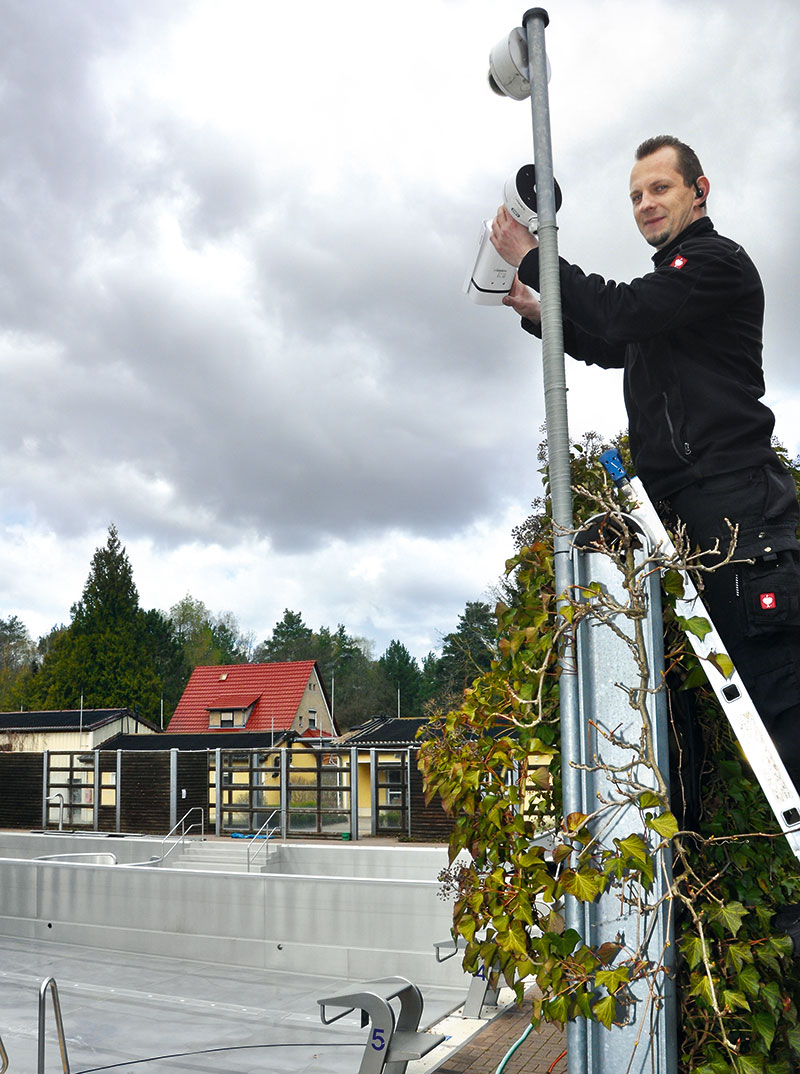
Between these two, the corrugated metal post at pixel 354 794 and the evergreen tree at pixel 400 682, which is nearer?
the corrugated metal post at pixel 354 794

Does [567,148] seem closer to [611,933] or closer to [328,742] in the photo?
[611,933]

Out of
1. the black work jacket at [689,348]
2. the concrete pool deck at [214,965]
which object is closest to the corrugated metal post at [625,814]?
the black work jacket at [689,348]

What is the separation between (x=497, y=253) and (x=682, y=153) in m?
0.55

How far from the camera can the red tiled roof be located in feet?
136

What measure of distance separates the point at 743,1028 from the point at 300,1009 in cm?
1000

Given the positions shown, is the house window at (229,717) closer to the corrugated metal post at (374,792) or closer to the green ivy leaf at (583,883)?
the corrugated metal post at (374,792)

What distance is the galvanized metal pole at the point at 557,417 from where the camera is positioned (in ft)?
→ 7.54

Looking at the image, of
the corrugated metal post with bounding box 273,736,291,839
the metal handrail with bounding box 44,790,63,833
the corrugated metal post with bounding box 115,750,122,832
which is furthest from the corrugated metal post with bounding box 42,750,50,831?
the corrugated metal post with bounding box 273,736,291,839

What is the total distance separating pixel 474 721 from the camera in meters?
2.66

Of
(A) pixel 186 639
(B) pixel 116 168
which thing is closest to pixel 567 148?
(B) pixel 116 168

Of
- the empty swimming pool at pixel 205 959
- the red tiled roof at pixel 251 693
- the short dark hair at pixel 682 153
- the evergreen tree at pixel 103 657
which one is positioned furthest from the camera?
the evergreen tree at pixel 103 657

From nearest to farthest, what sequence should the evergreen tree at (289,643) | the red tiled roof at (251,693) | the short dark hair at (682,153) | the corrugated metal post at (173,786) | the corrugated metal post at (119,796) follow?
the short dark hair at (682,153) → the corrugated metal post at (173,786) → the corrugated metal post at (119,796) → the red tiled roof at (251,693) → the evergreen tree at (289,643)

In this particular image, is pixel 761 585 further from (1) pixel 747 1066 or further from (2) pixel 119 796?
(2) pixel 119 796

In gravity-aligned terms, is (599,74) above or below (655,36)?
below
